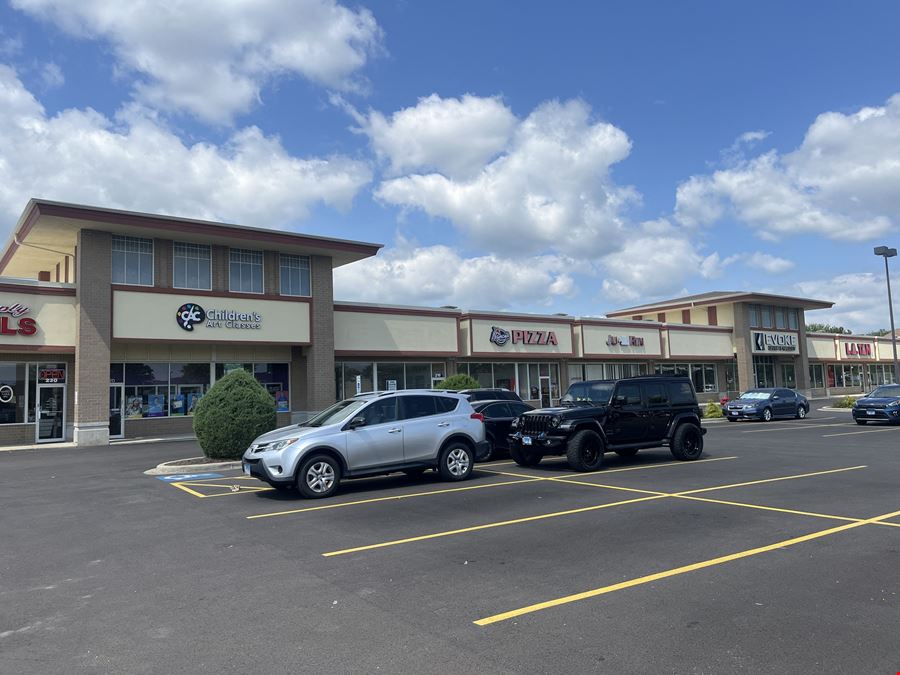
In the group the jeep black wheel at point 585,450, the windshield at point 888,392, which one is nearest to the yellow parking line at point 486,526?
the jeep black wheel at point 585,450

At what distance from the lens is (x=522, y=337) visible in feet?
116

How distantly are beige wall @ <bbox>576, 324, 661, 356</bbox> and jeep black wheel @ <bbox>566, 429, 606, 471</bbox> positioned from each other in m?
25.4

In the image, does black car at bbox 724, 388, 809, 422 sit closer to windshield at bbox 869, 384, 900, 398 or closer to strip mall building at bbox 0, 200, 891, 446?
windshield at bbox 869, 384, 900, 398

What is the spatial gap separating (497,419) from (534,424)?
2706 millimetres

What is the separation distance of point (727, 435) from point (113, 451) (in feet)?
65.5

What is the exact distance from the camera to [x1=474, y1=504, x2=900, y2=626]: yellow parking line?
17.6 ft

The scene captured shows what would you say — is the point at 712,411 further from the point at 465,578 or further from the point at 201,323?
the point at 465,578

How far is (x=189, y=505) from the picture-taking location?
1077cm

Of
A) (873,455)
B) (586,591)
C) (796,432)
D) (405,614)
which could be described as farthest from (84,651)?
(796,432)

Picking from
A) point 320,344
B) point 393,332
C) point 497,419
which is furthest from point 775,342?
point 497,419

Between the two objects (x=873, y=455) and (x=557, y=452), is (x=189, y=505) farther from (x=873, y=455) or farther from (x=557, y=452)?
(x=873, y=455)

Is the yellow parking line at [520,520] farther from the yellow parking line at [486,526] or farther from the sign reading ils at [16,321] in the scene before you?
the sign reading ils at [16,321]

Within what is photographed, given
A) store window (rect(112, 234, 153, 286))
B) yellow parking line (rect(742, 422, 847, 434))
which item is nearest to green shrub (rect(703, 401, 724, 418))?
yellow parking line (rect(742, 422, 847, 434))

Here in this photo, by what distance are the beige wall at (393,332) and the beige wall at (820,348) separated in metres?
36.5
